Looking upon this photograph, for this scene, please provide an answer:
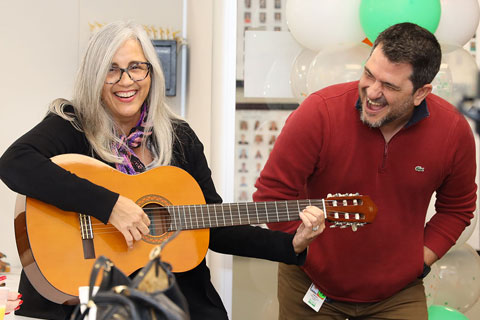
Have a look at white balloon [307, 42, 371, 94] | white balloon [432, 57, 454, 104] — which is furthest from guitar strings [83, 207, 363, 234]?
white balloon [432, 57, 454, 104]

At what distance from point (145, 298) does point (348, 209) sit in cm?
130

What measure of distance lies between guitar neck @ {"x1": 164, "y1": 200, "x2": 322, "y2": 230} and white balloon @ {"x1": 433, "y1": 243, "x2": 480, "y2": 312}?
0.97 m

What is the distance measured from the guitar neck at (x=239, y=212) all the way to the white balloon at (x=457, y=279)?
97 centimetres

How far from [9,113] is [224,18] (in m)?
1.92

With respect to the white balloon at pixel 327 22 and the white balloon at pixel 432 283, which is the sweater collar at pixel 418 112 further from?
the white balloon at pixel 432 283

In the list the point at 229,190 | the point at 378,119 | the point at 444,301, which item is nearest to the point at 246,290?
the point at 229,190

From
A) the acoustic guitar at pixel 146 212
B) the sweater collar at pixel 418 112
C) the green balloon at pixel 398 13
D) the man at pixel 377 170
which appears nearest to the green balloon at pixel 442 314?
the man at pixel 377 170

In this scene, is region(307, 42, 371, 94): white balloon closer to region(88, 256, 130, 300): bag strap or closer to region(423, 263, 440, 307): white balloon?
region(423, 263, 440, 307): white balloon

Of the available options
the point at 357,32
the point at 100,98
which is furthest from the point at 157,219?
the point at 357,32

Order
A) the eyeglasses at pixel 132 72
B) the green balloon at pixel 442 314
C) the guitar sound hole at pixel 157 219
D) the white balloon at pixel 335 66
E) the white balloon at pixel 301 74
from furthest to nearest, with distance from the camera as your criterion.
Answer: the white balloon at pixel 301 74
the green balloon at pixel 442 314
the white balloon at pixel 335 66
the eyeglasses at pixel 132 72
the guitar sound hole at pixel 157 219

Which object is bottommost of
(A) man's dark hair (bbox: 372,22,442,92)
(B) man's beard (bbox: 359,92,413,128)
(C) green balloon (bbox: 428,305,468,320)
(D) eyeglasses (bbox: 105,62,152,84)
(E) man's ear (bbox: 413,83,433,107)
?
(C) green balloon (bbox: 428,305,468,320)

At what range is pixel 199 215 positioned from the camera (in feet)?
6.53

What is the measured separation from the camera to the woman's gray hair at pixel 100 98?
Answer: 6.63 feet

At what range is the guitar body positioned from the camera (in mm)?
1785
